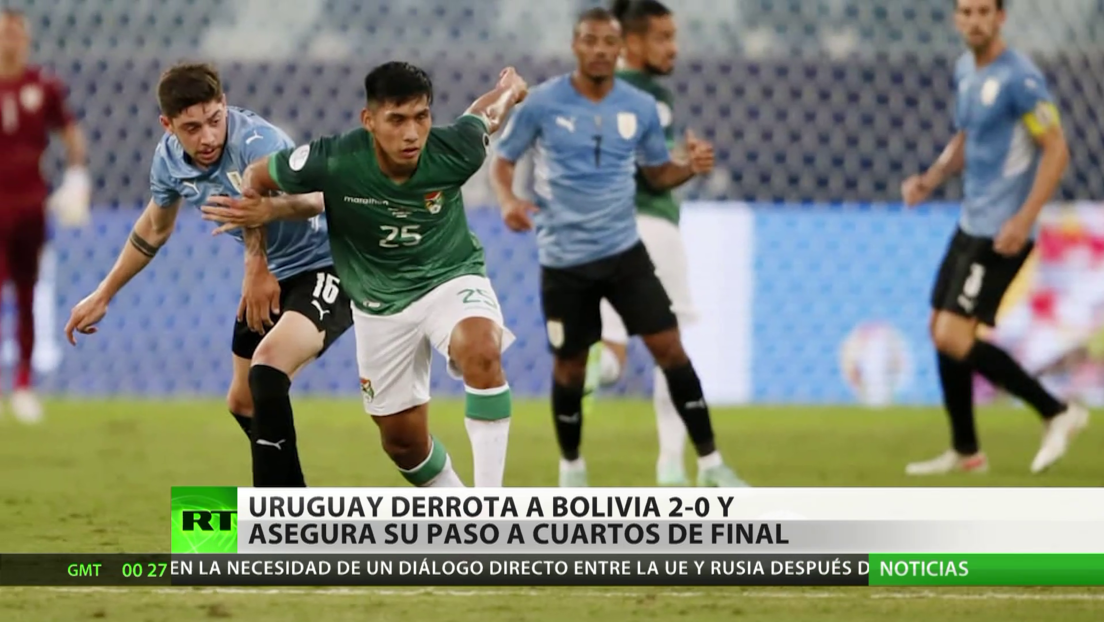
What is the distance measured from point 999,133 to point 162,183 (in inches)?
156

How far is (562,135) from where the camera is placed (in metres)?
7.67

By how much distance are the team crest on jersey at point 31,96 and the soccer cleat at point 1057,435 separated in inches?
244

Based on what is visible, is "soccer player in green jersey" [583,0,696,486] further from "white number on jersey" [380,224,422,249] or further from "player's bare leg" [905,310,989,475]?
"white number on jersey" [380,224,422,249]

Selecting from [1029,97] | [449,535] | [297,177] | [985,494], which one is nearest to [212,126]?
[297,177]

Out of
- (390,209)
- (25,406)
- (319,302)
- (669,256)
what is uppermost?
(390,209)

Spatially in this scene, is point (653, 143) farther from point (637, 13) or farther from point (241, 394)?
point (241, 394)

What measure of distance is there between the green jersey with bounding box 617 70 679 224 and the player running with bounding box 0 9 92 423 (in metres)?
3.89

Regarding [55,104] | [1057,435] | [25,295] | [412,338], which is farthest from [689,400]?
[55,104]

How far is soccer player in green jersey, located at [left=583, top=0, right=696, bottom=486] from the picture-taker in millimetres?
Answer: 8227

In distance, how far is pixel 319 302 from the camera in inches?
244

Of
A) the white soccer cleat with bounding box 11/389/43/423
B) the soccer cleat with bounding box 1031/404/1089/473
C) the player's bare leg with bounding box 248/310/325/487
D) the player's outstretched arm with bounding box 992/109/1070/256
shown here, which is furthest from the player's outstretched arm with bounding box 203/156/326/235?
the white soccer cleat with bounding box 11/389/43/423

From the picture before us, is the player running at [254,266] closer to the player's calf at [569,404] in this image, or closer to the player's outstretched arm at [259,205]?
the player's outstretched arm at [259,205]

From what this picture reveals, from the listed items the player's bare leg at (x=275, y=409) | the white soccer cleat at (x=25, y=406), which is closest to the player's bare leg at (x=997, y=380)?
the player's bare leg at (x=275, y=409)

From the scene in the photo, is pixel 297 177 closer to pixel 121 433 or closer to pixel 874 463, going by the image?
pixel 874 463
